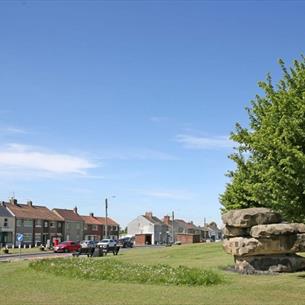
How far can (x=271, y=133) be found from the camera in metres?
20.2

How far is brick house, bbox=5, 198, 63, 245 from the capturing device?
10253 cm

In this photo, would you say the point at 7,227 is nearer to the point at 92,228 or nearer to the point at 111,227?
the point at 92,228

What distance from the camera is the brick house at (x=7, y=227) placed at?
9786 cm

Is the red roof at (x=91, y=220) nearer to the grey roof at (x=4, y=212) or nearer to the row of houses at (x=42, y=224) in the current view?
the row of houses at (x=42, y=224)

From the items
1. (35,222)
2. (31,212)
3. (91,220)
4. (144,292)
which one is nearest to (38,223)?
(35,222)

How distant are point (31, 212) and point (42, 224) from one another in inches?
129

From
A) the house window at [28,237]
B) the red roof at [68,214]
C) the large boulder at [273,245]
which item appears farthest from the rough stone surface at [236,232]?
the red roof at [68,214]

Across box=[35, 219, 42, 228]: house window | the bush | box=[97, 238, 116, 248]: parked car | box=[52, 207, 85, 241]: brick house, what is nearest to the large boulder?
the bush

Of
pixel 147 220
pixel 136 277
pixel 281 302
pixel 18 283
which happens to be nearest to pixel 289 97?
pixel 281 302

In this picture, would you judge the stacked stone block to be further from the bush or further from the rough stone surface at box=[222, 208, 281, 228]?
the bush

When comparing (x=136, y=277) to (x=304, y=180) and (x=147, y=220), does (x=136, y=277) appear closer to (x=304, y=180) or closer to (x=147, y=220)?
(x=304, y=180)

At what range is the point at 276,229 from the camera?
2539 centimetres

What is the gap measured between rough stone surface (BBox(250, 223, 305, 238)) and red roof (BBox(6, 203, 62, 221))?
268 ft

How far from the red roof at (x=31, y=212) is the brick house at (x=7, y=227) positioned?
164 cm
